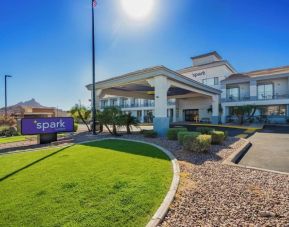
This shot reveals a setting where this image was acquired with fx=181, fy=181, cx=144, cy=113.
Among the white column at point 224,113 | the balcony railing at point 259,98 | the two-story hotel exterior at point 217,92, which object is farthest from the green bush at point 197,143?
the balcony railing at point 259,98

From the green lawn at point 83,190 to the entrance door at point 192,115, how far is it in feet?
88.8

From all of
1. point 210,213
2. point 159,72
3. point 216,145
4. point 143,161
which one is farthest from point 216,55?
point 210,213

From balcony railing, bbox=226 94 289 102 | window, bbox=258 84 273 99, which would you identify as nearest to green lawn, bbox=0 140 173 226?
balcony railing, bbox=226 94 289 102

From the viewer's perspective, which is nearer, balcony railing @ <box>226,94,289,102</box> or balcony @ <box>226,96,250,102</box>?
balcony railing @ <box>226,94,289,102</box>

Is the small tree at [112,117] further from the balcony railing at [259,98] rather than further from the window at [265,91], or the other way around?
the window at [265,91]

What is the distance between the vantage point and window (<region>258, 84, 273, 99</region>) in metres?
27.7

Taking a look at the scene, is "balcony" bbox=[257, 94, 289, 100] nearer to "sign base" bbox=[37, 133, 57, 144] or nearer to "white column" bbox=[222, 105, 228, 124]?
"white column" bbox=[222, 105, 228, 124]

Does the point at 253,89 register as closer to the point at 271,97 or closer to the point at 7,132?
the point at 271,97

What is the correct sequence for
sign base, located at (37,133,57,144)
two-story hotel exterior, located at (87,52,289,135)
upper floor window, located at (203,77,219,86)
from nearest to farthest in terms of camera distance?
sign base, located at (37,133,57,144) < two-story hotel exterior, located at (87,52,289,135) < upper floor window, located at (203,77,219,86)

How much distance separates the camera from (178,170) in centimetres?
550

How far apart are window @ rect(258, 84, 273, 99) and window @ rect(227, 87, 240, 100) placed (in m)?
3.12

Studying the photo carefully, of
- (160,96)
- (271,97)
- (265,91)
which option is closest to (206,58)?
(265,91)

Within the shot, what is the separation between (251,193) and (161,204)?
2168 millimetres

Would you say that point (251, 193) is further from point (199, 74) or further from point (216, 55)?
point (216, 55)
